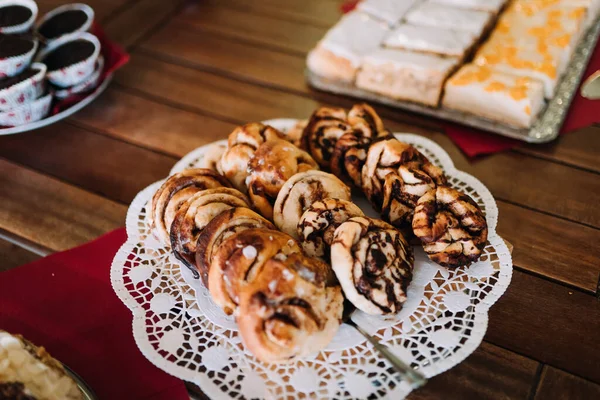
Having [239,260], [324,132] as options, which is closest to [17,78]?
[324,132]

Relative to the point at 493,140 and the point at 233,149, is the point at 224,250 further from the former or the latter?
A: the point at 493,140

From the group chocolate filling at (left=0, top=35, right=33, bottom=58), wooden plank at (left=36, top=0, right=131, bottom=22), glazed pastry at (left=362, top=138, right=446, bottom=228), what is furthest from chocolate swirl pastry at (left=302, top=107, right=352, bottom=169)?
wooden plank at (left=36, top=0, right=131, bottom=22)

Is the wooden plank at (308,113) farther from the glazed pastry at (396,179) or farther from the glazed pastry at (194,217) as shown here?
the glazed pastry at (194,217)

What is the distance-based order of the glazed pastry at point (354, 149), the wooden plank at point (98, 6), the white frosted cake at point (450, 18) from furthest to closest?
1. the wooden plank at point (98, 6)
2. the white frosted cake at point (450, 18)
3. the glazed pastry at point (354, 149)

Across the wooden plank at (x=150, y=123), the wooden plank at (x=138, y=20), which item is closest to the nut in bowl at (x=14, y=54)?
the wooden plank at (x=150, y=123)

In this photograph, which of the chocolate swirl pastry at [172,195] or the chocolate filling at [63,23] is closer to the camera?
the chocolate swirl pastry at [172,195]

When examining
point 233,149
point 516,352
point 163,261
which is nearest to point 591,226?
point 516,352

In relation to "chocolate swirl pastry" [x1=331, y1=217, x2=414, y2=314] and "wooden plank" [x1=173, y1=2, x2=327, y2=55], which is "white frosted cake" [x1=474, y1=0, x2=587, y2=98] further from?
"chocolate swirl pastry" [x1=331, y1=217, x2=414, y2=314]
